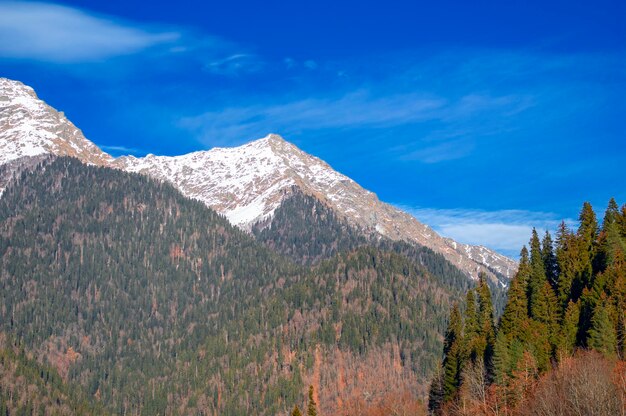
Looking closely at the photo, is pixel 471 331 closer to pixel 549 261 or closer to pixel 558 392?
pixel 549 261

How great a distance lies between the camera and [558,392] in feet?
326

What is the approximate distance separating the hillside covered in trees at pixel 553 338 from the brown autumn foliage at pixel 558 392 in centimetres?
16

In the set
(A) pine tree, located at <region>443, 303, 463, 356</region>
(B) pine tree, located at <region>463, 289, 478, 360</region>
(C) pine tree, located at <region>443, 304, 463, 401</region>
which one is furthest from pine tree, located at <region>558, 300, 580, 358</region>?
(A) pine tree, located at <region>443, 303, 463, 356</region>

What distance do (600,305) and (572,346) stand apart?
8645mm

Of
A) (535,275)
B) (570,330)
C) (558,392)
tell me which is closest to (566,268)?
(535,275)

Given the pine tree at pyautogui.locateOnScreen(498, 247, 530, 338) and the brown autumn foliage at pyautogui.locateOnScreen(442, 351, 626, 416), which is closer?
the brown autumn foliage at pyautogui.locateOnScreen(442, 351, 626, 416)

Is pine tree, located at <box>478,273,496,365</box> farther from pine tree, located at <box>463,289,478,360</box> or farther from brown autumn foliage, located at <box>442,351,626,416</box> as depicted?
brown autumn foliage, located at <box>442,351,626,416</box>

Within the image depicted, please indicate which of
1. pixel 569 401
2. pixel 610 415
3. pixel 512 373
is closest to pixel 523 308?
pixel 512 373

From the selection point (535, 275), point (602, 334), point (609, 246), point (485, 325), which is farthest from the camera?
point (485, 325)

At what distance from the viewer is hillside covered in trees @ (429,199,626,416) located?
98.6 m

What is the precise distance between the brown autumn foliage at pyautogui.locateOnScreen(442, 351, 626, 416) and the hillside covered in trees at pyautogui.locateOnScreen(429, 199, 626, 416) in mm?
159

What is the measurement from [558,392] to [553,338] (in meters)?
40.2

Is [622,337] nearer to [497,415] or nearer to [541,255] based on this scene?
[497,415]

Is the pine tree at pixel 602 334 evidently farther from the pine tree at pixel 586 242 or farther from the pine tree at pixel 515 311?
the pine tree at pixel 586 242
